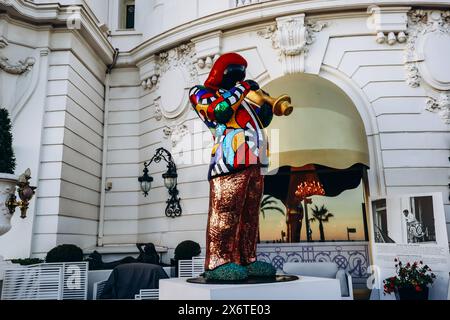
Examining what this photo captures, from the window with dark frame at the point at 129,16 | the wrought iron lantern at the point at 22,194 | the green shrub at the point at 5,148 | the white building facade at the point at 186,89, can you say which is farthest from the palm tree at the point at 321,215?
the window with dark frame at the point at 129,16

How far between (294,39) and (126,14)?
609 cm

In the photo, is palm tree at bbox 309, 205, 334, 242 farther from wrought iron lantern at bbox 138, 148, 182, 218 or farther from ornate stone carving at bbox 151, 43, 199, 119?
ornate stone carving at bbox 151, 43, 199, 119

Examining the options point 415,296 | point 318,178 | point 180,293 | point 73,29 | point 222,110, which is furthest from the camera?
point 318,178

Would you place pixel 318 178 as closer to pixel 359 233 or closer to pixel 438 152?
pixel 359 233

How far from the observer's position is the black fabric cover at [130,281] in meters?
6.47

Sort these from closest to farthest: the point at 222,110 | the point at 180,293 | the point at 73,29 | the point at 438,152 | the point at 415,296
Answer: the point at 180,293, the point at 222,110, the point at 415,296, the point at 438,152, the point at 73,29

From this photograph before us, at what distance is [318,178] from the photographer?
937 cm

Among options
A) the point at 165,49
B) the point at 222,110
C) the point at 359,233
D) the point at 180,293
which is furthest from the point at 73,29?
the point at 359,233

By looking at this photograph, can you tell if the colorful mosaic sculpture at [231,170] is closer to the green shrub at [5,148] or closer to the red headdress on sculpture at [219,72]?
the red headdress on sculpture at [219,72]

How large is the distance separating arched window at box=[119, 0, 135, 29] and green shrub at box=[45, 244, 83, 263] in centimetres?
726

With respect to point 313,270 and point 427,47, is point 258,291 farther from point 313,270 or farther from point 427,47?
point 427,47

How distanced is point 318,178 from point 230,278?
664cm

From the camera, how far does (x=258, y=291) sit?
292 centimetres

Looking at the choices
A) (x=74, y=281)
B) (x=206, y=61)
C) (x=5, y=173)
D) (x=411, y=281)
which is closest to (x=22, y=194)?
(x=5, y=173)
